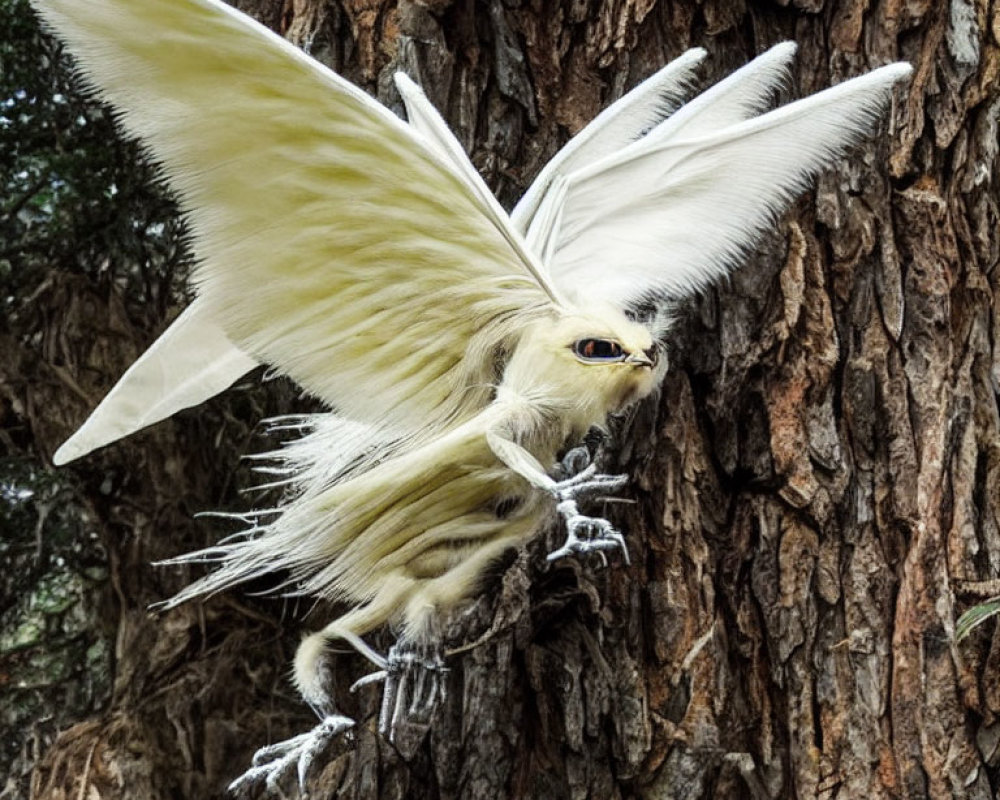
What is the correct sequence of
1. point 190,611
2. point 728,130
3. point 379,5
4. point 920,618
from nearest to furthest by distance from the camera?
point 728,130 → point 920,618 → point 379,5 → point 190,611

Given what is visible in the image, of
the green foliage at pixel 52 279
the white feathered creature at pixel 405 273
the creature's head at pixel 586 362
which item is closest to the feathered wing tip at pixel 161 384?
the white feathered creature at pixel 405 273

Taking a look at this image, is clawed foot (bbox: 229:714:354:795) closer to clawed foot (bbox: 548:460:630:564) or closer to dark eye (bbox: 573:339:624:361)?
clawed foot (bbox: 548:460:630:564)

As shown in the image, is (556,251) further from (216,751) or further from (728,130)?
(216,751)

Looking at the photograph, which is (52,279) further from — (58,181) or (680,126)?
(680,126)

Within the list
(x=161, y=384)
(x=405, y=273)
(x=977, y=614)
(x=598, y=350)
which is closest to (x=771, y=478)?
(x=977, y=614)

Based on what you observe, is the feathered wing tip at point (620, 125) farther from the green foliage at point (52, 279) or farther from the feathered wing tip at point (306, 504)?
the green foliage at point (52, 279)

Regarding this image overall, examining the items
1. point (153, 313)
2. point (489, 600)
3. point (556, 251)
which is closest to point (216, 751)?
point (153, 313)
